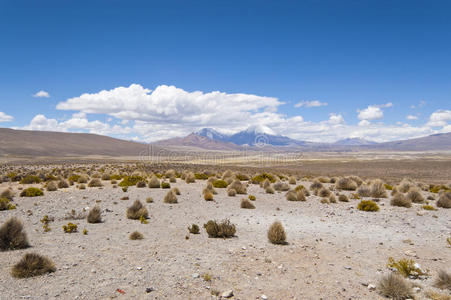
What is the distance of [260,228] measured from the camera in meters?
11.7

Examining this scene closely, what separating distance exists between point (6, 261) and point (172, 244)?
14.2ft

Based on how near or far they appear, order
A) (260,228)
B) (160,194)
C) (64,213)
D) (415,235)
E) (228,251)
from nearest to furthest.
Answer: (228,251), (415,235), (260,228), (64,213), (160,194)

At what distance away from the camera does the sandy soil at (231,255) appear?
20.1ft

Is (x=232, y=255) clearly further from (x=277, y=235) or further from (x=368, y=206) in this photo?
(x=368, y=206)

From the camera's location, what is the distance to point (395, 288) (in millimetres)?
5906

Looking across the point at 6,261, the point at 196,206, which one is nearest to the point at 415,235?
the point at 196,206

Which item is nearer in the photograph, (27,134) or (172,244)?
(172,244)

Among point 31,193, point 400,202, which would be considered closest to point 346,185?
point 400,202

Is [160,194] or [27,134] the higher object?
[27,134]

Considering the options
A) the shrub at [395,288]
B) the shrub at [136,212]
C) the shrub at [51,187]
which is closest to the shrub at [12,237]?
the shrub at [136,212]

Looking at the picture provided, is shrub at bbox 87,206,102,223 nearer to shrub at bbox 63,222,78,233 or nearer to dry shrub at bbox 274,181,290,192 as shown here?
shrub at bbox 63,222,78,233

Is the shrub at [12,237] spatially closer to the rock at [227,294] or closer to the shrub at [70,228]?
the shrub at [70,228]

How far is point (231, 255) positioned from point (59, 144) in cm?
17116

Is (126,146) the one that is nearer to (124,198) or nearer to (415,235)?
(124,198)
